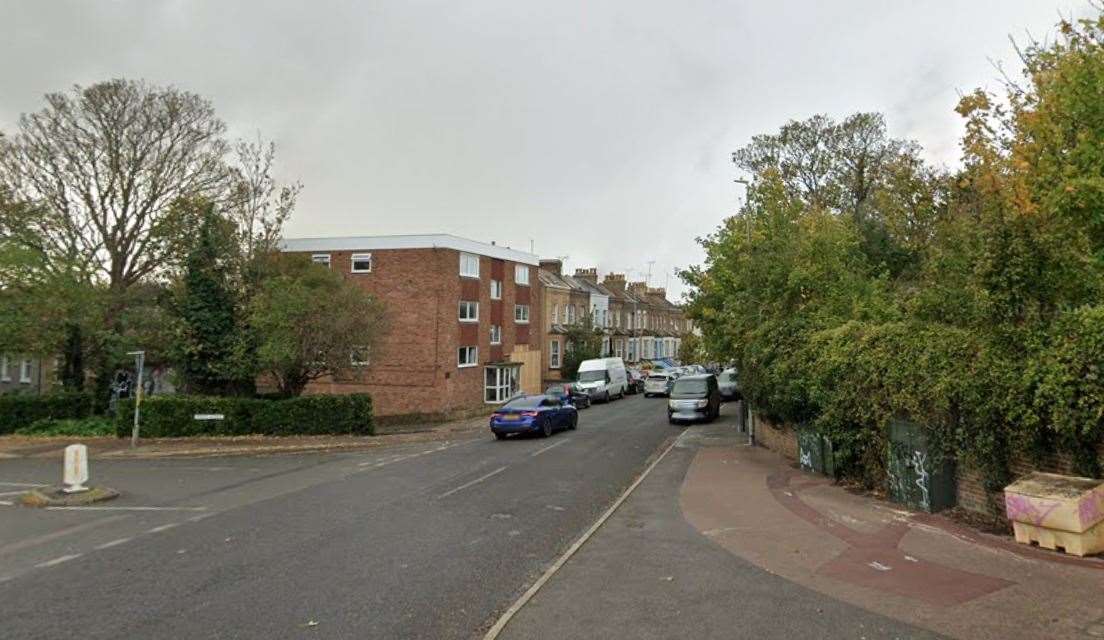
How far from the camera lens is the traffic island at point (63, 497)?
13.8m

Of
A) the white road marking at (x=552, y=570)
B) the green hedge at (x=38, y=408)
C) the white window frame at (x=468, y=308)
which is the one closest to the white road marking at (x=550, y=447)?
the white road marking at (x=552, y=570)

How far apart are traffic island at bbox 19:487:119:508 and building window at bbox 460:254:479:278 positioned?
78.6 ft

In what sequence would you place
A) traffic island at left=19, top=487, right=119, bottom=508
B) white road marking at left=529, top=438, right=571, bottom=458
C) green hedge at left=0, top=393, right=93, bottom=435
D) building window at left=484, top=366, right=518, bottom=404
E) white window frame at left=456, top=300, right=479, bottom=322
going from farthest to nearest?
building window at left=484, top=366, right=518, bottom=404 → white window frame at left=456, top=300, right=479, bottom=322 → green hedge at left=0, top=393, right=93, bottom=435 → white road marking at left=529, top=438, right=571, bottom=458 → traffic island at left=19, top=487, right=119, bottom=508

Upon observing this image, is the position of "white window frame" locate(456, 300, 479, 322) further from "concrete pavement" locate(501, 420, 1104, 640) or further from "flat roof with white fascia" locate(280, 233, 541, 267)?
"concrete pavement" locate(501, 420, 1104, 640)

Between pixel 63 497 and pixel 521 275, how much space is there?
3153 centimetres

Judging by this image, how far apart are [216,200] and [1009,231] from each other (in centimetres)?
3038

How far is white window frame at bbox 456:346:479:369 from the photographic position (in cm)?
3683

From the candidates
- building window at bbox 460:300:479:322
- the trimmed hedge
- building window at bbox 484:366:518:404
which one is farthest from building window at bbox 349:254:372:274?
the trimmed hedge

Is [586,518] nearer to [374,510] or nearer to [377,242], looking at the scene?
[374,510]

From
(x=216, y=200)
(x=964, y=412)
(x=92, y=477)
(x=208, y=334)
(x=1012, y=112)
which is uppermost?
(x=216, y=200)

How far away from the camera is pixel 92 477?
1784 cm

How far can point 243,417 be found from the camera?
26219 millimetres

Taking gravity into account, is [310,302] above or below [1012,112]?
below

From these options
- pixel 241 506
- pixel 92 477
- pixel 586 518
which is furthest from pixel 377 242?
pixel 586 518
